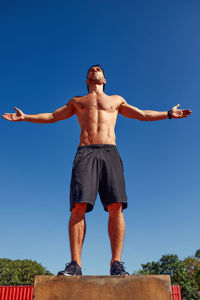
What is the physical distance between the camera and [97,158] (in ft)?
15.3

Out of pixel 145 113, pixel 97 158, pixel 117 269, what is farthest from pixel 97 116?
pixel 117 269

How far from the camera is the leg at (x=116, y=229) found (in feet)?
14.1

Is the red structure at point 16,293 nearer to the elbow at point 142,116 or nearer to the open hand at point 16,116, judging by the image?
the open hand at point 16,116

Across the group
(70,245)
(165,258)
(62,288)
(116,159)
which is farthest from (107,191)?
(165,258)

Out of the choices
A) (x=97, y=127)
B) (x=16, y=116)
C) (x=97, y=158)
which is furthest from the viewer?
(x=16, y=116)

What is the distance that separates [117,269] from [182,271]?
55.0 m

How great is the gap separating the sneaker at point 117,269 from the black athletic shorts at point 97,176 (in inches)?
36.1

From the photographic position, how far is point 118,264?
4.05m

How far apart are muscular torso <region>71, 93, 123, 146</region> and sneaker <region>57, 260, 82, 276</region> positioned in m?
2.06

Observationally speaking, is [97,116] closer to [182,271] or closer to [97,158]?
[97,158]

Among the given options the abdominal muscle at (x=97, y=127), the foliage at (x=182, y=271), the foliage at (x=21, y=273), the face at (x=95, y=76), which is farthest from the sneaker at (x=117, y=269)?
the foliage at (x=21, y=273)

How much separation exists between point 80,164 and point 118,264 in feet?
5.62

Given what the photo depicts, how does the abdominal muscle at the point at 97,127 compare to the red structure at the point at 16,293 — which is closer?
the abdominal muscle at the point at 97,127

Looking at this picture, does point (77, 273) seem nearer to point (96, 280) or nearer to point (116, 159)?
point (96, 280)
